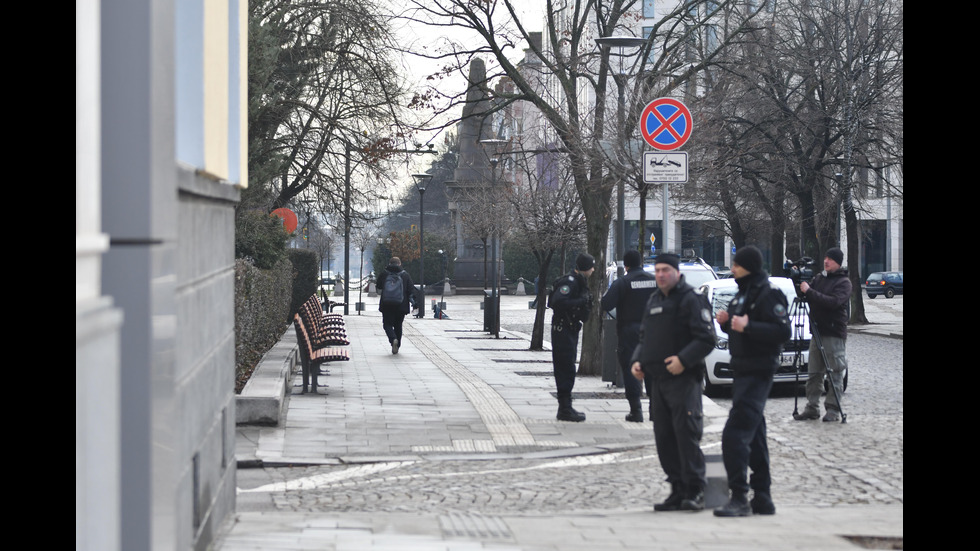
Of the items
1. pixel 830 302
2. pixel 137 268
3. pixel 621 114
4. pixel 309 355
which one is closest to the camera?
pixel 137 268

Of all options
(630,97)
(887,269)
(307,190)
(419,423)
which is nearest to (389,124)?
(307,190)

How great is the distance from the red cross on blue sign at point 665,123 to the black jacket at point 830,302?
2.19 metres

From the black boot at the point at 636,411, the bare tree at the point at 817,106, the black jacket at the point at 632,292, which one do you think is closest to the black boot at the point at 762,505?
the black jacket at the point at 632,292

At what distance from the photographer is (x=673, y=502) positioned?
7.54m

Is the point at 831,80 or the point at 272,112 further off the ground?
A: the point at 831,80

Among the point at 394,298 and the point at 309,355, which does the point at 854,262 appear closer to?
the point at 394,298

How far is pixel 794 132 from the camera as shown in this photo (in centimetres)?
3186

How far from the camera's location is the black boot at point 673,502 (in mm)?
7508

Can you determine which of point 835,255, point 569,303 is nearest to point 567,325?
point 569,303

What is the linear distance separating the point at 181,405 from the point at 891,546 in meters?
4.04

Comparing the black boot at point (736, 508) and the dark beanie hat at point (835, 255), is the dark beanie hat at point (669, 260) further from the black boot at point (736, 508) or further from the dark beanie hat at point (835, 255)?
the dark beanie hat at point (835, 255)

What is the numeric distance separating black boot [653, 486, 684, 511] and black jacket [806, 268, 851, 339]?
4.65m

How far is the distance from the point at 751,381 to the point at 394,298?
Result: 1387 centimetres

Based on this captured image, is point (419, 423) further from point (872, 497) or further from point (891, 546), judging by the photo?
point (891, 546)
